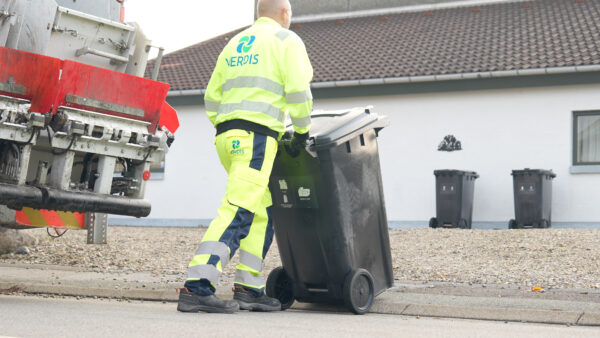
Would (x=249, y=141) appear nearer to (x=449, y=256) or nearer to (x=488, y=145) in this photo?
(x=449, y=256)

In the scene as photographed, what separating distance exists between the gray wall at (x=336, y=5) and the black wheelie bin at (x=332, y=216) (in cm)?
1636

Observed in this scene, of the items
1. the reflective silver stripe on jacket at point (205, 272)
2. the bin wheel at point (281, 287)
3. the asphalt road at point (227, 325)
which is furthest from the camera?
the bin wheel at point (281, 287)

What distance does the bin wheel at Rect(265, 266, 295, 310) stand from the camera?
18.6 feet

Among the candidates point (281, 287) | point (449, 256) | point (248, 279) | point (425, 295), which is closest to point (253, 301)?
point (248, 279)

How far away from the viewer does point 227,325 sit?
452 centimetres

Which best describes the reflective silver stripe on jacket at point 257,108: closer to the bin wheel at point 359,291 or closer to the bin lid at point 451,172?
the bin wheel at point 359,291

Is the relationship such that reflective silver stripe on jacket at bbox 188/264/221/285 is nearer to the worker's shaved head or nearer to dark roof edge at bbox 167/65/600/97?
the worker's shaved head

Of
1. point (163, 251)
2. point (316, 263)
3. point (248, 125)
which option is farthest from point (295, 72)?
point (163, 251)

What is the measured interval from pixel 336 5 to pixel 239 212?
1765 cm

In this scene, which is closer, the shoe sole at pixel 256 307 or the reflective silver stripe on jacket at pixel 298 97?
Result: the reflective silver stripe on jacket at pixel 298 97

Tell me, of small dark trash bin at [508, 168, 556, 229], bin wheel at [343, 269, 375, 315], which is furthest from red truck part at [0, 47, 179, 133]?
small dark trash bin at [508, 168, 556, 229]

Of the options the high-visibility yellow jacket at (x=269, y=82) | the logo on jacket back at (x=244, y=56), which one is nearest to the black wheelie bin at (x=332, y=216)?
the high-visibility yellow jacket at (x=269, y=82)

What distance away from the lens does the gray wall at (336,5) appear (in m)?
21.6

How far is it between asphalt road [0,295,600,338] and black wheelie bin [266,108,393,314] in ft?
0.69
